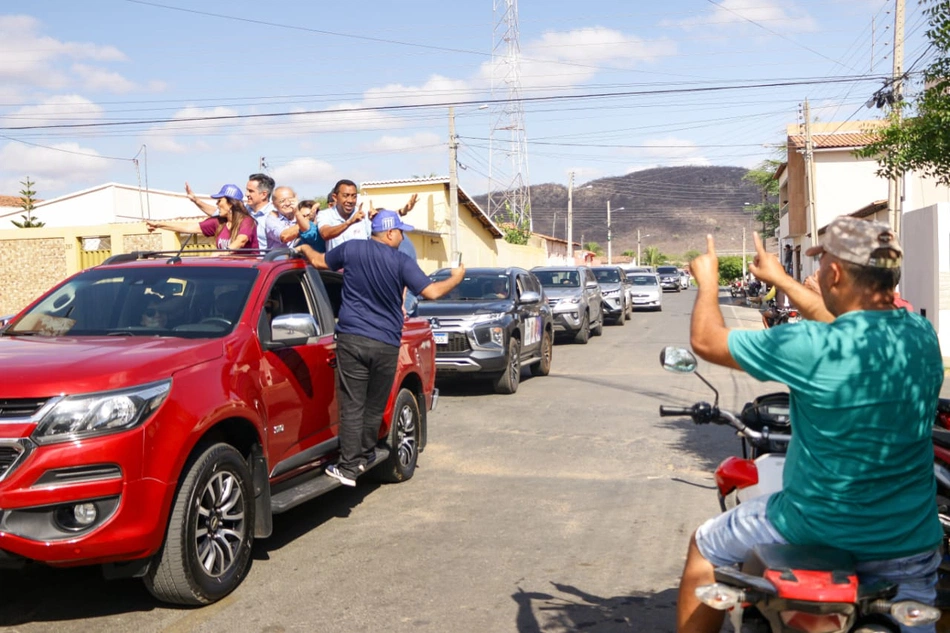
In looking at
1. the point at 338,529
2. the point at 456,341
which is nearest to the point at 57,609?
the point at 338,529

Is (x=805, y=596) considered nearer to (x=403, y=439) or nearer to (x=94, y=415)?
(x=94, y=415)

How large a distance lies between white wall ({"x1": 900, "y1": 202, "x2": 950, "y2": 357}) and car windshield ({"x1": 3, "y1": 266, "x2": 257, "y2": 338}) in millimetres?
14511

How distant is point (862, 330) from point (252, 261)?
15.0 feet

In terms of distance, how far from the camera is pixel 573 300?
2150 cm

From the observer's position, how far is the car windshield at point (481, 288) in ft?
47.4

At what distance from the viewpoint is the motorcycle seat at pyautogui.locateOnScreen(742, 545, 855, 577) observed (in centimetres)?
282

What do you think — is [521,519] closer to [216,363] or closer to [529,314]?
[216,363]

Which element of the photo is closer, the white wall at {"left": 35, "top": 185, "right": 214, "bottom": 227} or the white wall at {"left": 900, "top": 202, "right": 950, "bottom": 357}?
the white wall at {"left": 900, "top": 202, "right": 950, "bottom": 357}

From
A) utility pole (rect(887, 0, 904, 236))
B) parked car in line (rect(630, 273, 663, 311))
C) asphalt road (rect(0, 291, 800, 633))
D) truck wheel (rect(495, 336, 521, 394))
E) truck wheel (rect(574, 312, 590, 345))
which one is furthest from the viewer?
parked car in line (rect(630, 273, 663, 311))

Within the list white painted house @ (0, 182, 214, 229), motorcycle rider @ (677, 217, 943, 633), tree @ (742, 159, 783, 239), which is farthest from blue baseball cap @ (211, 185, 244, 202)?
tree @ (742, 159, 783, 239)

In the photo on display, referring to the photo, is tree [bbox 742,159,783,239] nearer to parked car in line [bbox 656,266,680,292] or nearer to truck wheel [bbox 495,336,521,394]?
parked car in line [bbox 656,266,680,292]

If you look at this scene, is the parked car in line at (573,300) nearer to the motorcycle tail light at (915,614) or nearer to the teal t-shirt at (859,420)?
the teal t-shirt at (859,420)

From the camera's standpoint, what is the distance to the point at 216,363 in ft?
17.4

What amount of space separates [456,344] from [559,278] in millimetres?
10238
